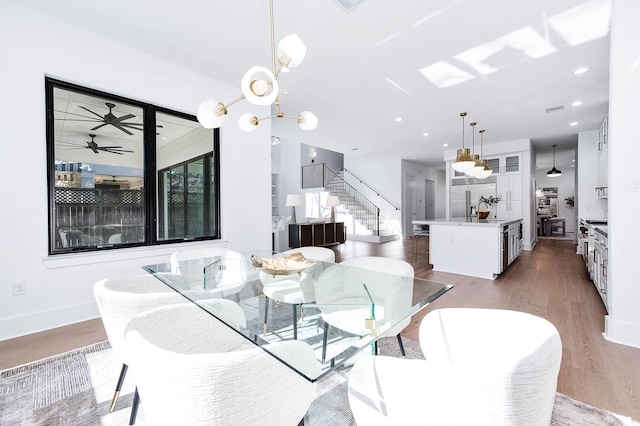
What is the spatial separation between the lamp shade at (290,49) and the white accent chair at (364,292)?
134 centimetres

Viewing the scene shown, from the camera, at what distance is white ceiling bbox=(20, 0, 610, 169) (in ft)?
7.73

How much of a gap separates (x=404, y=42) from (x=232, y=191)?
106 inches

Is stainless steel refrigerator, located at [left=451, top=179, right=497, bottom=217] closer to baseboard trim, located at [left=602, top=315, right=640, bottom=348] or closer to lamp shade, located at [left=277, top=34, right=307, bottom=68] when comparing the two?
baseboard trim, located at [left=602, top=315, right=640, bottom=348]

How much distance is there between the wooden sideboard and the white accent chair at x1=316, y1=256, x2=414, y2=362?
5196 millimetres

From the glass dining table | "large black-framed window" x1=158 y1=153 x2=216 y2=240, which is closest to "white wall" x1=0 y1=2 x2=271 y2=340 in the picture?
"large black-framed window" x1=158 y1=153 x2=216 y2=240

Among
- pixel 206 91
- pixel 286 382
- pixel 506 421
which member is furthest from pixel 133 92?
pixel 506 421

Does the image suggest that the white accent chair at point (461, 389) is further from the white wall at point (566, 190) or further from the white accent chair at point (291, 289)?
the white wall at point (566, 190)

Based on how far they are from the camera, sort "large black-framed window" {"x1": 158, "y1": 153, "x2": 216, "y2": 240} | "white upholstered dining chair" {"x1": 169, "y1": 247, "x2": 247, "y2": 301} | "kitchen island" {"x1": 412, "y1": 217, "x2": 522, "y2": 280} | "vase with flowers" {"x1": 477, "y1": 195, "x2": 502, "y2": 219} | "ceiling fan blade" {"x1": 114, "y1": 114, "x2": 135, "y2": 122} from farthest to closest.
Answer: "vase with flowers" {"x1": 477, "y1": 195, "x2": 502, "y2": 219} < "kitchen island" {"x1": 412, "y1": 217, "x2": 522, "y2": 280} < "large black-framed window" {"x1": 158, "y1": 153, "x2": 216, "y2": 240} < "ceiling fan blade" {"x1": 114, "y1": 114, "x2": 135, "y2": 122} < "white upholstered dining chair" {"x1": 169, "y1": 247, "x2": 247, "y2": 301}

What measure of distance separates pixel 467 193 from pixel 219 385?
27.5 feet

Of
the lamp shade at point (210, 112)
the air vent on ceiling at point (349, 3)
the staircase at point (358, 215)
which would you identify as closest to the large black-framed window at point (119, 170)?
the lamp shade at point (210, 112)

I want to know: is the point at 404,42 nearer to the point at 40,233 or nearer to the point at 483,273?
the point at 483,273

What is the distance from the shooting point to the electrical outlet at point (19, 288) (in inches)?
91.7

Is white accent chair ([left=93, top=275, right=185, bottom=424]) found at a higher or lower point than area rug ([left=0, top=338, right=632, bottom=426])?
higher

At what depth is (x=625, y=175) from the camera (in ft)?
7.40
